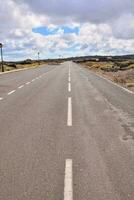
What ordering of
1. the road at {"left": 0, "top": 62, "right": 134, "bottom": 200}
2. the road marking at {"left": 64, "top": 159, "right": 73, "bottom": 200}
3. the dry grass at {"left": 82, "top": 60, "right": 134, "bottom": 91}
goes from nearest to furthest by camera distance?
the road marking at {"left": 64, "top": 159, "right": 73, "bottom": 200} → the road at {"left": 0, "top": 62, "right": 134, "bottom": 200} → the dry grass at {"left": 82, "top": 60, "right": 134, "bottom": 91}

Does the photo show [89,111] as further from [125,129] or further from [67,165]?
[67,165]

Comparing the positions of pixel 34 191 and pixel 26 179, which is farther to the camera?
pixel 26 179

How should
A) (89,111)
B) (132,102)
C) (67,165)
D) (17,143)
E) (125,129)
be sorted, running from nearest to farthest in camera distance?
(67,165) < (17,143) < (125,129) < (89,111) < (132,102)

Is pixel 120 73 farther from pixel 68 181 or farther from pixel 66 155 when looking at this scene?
pixel 68 181

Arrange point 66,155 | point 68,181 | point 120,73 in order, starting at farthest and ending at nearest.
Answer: point 120,73, point 66,155, point 68,181

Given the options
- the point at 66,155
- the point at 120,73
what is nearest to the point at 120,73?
the point at 120,73

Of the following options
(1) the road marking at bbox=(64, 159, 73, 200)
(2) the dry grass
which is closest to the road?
(1) the road marking at bbox=(64, 159, 73, 200)

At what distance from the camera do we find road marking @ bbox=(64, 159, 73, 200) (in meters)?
4.91

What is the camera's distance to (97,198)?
482 cm

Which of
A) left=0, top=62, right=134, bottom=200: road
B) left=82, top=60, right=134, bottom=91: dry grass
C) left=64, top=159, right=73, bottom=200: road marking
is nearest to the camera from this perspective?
left=64, top=159, right=73, bottom=200: road marking

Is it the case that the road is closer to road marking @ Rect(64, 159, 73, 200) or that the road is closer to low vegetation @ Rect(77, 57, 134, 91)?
road marking @ Rect(64, 159, 73, 200)

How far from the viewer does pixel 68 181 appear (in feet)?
18.0

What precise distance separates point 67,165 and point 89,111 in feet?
22.5

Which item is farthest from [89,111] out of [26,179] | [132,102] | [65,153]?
[26,179]
